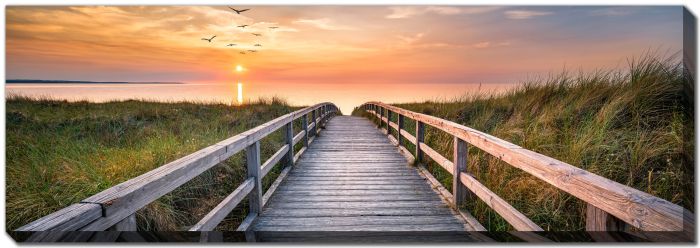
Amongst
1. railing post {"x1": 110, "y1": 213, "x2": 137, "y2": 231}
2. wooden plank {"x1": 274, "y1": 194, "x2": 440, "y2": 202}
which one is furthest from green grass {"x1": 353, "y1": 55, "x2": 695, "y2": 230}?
railing post {"x1": 110, "y1": 213, "x2": 137, "y2": 231}

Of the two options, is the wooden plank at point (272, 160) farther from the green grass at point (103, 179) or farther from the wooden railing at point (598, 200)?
the wooden railing at point (598, 200)

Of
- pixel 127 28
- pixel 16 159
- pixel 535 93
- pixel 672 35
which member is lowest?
pixel 16 159

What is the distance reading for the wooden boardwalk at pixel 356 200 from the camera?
3.07m

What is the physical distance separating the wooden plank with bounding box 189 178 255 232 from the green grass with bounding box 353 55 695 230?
6.52 feet

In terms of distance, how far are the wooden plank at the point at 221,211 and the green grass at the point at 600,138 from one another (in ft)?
6.52

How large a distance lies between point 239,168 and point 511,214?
3.24m

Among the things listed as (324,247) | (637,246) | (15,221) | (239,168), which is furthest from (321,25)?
(637,246)

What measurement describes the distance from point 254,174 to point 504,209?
2075 mm

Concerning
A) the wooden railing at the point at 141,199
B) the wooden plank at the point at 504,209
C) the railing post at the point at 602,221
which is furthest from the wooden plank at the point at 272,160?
the railing post at the point at 602,221

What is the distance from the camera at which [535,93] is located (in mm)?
6531

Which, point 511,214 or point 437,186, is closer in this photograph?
point 511,214

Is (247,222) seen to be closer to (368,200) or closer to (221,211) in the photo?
(221,211)

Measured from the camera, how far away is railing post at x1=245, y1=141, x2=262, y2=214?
3.26m

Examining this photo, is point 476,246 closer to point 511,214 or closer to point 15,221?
point 511,214
